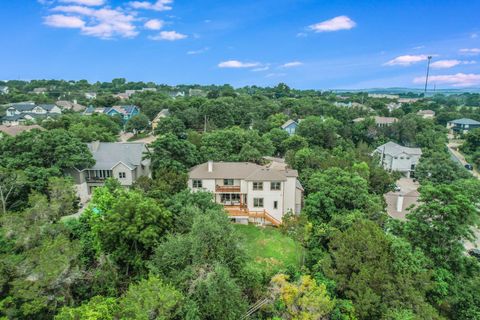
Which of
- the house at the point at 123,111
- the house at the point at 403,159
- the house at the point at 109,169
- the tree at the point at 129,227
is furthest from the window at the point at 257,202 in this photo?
Answer: the house at the point at 123,111

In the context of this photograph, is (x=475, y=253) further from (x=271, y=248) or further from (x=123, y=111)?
(x=123, y=111)

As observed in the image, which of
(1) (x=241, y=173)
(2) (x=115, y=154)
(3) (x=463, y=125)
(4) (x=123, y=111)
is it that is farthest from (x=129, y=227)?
(3) (x=463, y=125)

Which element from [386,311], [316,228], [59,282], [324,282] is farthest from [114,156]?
[386,311]

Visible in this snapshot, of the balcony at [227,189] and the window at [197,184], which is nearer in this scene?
the balcony at [227,189]

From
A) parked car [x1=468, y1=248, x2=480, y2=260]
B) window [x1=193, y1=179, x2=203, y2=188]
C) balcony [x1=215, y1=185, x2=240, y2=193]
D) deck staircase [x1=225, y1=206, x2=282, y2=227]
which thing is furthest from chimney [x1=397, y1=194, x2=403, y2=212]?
window [x1=193, y1=179, x2=203, y2=188]

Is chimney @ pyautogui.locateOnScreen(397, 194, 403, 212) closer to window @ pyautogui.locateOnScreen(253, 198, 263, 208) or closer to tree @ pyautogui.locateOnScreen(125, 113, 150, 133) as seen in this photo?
window @ pyautogui.locateOnScreen(253, 198, 263, 208)

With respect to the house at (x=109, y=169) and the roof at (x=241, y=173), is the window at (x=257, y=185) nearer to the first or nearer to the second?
the roof at (x=241, y=173)
